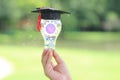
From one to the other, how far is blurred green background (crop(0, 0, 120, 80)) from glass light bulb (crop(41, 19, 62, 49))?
5002 millimetres

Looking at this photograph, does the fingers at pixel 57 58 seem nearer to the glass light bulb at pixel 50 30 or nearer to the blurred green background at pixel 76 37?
the glass light bulb at pixel 50 30

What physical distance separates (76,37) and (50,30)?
12462 mm

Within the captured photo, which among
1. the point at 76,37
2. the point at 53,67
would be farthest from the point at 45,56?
the point at 76,37

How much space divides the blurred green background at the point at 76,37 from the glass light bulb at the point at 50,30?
5002mm

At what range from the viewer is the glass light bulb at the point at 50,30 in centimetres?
111

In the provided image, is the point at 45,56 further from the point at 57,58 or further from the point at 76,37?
the point at 76,37

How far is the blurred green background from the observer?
8328 millimetres

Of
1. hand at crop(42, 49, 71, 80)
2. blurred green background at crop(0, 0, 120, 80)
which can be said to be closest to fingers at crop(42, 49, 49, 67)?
hand at crop(42, 49, 71, 80)

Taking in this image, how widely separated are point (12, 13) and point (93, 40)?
218 cm

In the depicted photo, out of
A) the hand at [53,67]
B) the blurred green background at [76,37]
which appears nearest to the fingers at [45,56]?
the hand at [53,67]

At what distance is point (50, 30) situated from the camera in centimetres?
112

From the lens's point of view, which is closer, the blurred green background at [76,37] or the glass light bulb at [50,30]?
the glass light bulb at [50,30]

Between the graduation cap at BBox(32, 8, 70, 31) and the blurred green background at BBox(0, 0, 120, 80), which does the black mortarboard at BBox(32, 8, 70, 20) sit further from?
the blurred green background at BBox(0, 0, 120, 80)

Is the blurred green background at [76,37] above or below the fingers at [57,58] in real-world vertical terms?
below
